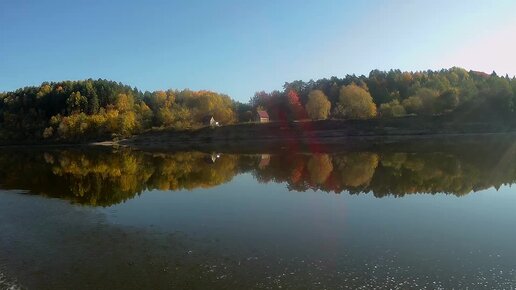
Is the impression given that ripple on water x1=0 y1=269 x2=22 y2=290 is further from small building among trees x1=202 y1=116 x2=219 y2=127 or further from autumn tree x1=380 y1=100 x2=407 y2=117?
small building among trees x1=202 y1=116 x2=219 y2=127

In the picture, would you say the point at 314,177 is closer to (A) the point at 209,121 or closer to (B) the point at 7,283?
(B) the point at 7,283

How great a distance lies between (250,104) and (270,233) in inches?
5439

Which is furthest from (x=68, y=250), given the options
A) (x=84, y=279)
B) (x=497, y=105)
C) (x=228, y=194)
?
(x=497, y=105)

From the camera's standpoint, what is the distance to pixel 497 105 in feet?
292

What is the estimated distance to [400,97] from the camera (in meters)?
125

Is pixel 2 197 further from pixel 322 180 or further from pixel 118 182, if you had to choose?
pixel 322 180

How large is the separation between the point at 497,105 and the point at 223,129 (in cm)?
6247

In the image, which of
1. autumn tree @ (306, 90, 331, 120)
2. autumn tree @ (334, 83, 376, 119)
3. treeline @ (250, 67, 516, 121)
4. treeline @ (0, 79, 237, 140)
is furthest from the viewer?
treeline @ (0, 79, 237, 140)

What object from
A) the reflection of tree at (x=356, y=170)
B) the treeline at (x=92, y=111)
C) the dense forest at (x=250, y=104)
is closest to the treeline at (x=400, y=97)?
the dense forest at (x=250, y=104)

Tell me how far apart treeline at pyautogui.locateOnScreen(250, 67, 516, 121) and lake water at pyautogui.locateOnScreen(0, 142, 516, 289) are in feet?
209

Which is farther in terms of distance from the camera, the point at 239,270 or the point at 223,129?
the point at 223,129

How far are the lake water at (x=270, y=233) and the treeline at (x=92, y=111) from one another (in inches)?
3276

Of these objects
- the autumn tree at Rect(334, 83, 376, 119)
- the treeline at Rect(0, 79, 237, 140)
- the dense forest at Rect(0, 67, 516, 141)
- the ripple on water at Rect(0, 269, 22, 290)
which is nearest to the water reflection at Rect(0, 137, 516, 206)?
the ripple on water at Rect(0, 269, 22, 290)

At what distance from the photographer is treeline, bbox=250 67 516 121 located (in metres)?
90.5
